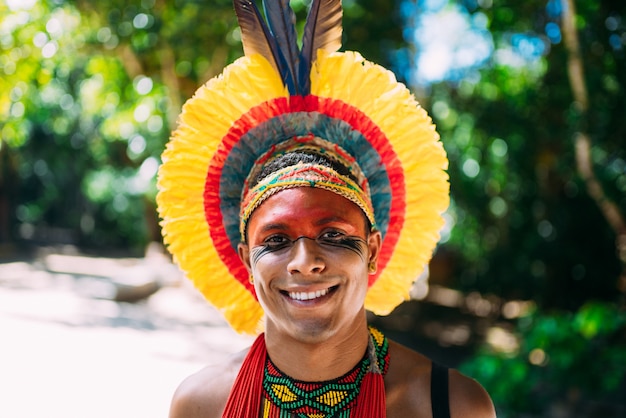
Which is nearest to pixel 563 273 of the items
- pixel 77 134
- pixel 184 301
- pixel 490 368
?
pixel 490 368

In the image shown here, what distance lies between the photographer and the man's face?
165 cm

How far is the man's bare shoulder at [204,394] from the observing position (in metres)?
1.86

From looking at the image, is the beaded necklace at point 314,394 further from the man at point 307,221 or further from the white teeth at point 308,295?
the white teeth at point 308,295

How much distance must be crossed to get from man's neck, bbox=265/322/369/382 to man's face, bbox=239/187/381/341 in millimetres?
61

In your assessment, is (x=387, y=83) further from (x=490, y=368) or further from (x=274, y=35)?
(x=490, y=368)

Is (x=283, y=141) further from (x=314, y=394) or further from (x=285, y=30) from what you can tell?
(x=314, y=394)

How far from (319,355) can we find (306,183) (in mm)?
549

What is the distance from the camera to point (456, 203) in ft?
34.9

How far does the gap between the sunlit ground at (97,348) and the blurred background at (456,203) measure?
0.04m

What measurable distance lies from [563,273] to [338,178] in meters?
10.1

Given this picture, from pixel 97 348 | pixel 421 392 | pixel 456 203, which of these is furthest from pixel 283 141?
pixel 456 203

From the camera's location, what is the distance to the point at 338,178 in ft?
5.81

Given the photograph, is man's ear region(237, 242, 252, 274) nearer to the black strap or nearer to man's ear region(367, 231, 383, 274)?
man's ear region(367, 231, 383, 274)

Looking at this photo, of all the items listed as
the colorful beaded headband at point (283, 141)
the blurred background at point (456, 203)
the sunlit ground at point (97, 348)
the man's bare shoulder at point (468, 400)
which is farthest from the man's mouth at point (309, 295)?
the sunlit ground at point (97, 348)
